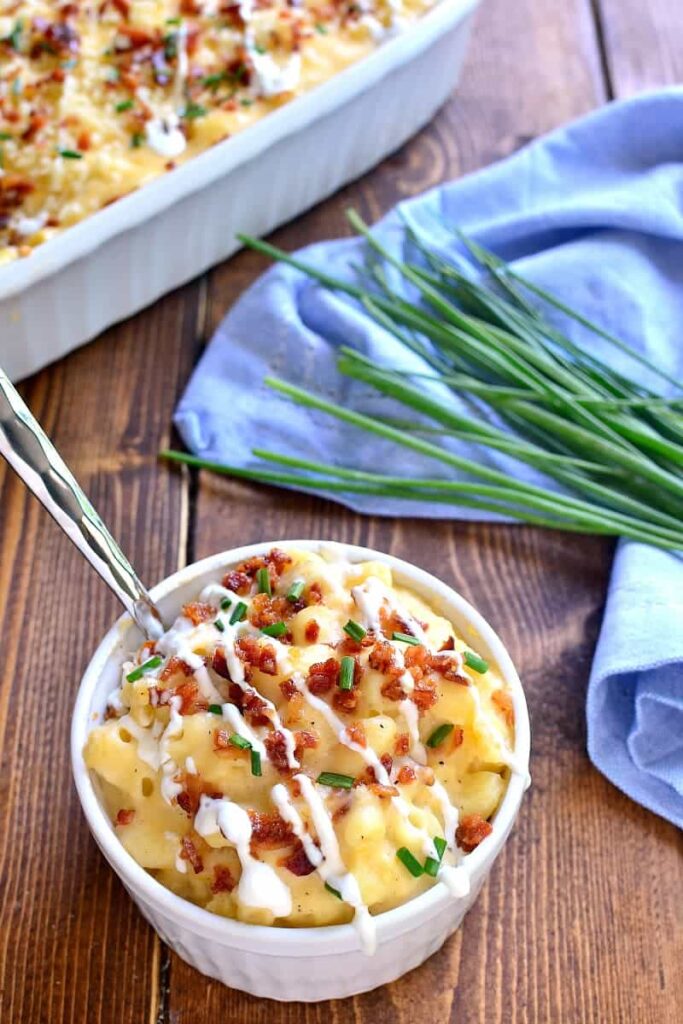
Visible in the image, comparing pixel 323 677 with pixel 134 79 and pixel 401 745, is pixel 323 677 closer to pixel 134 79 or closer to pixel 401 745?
pixel 401 745

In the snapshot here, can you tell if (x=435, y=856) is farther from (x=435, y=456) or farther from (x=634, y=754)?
(x=435, y=456)

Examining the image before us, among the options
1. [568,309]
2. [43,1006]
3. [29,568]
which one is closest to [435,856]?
[43,1006]

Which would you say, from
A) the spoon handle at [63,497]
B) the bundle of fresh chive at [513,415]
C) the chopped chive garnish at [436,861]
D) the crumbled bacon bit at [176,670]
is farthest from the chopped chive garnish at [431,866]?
the bundle of fresh chive at [513,415]

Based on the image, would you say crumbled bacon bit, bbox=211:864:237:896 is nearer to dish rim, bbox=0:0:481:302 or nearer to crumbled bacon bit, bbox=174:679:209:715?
crumbled bacon bit, bbox=174:679:209:715

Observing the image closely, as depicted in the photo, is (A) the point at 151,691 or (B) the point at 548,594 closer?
(A) the point at 151,691

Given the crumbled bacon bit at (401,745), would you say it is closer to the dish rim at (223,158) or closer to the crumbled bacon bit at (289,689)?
the crumbled bacon bit at (289,689)

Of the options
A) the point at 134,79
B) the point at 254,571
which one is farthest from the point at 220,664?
the point at 134,79
